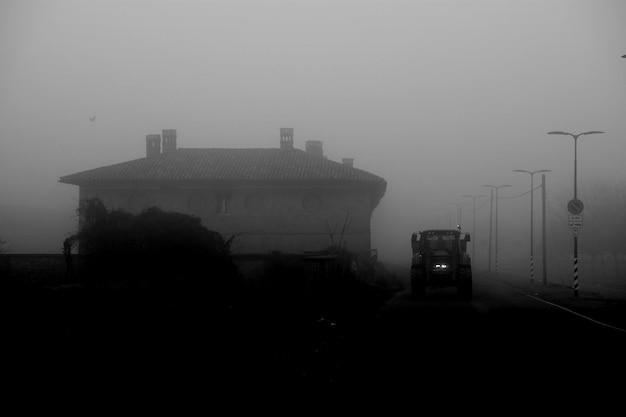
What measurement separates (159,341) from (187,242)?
17.6 m

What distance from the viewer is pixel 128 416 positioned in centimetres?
843

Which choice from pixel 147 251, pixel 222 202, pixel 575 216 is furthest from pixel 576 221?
pixel 222 202

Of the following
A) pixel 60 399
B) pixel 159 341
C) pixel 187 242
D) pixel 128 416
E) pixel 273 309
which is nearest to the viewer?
pixel 128 416

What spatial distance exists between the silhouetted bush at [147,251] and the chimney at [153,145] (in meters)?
31.5

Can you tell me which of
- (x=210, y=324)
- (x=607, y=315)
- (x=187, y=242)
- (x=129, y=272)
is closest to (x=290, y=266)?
(x=187, y=242)

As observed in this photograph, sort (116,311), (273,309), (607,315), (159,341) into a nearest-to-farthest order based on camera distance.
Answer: (159,341) < (116,311) < (273,309) < (607,315)

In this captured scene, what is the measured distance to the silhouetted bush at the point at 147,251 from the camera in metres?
29.5

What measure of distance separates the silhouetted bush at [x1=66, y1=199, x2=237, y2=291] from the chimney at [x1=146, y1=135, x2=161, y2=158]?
31457mm

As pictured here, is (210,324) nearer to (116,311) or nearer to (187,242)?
(116,311)

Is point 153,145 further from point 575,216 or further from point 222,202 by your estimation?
point 575,216

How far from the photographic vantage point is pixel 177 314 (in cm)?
1869

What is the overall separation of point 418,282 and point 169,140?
116 feet

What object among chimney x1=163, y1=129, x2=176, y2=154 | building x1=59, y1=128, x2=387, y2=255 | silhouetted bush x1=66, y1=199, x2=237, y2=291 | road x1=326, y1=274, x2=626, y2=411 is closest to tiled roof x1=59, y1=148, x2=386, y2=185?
building x1=59, y1=128, x2=387, y2=255

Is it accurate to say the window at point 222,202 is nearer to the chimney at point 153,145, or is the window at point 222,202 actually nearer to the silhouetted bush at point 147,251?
the chimney at point 153,145
